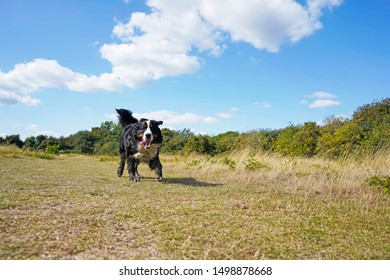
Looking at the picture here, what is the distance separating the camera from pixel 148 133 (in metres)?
A: 6.55

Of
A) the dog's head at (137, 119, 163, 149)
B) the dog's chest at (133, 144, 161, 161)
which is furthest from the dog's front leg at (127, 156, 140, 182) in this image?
the dog's head at (137, 119, 163, 149)

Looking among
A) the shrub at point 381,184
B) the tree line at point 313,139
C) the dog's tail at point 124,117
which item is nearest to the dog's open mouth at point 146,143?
the dog's tail at point 124,117

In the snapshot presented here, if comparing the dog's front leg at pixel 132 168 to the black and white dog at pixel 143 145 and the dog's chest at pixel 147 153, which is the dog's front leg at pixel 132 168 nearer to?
the black and white dog at pixel 143 145

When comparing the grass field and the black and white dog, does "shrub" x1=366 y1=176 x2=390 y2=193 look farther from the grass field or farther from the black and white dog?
the black and white dog

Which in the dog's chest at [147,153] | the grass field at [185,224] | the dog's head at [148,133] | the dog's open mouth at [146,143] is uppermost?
the dog's head at [148,133]

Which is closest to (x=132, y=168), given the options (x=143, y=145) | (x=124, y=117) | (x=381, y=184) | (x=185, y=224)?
(x=143, y=145)

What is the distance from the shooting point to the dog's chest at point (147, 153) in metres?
6.77

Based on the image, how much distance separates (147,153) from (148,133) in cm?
52

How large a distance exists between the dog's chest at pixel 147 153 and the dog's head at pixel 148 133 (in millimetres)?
107

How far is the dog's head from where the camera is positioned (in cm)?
657

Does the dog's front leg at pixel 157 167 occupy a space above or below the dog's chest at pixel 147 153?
below

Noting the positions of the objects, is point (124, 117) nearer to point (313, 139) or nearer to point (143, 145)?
point (143, 145)

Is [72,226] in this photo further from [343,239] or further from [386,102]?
[386,102]
